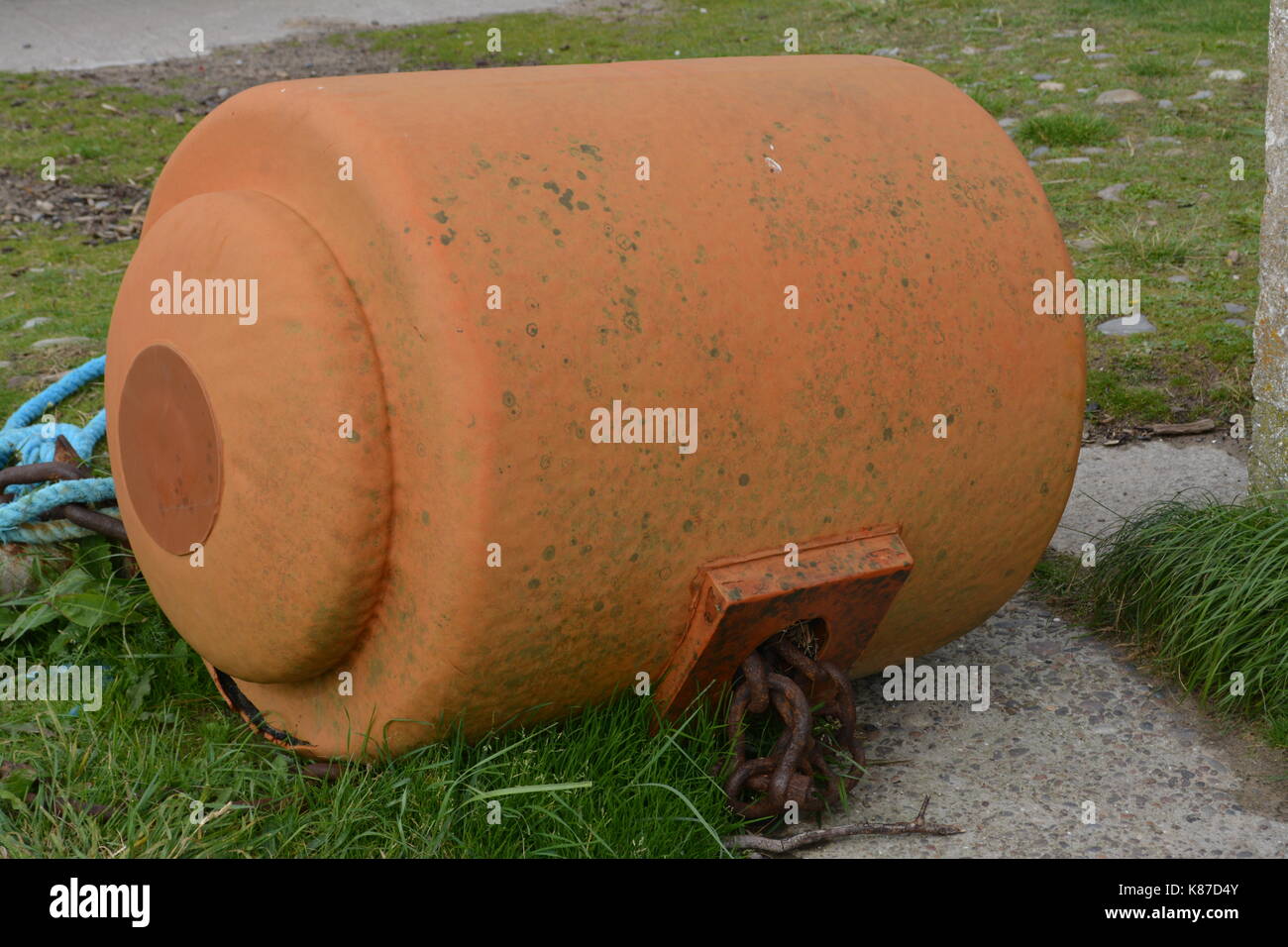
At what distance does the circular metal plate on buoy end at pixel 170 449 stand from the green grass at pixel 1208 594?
2126mm

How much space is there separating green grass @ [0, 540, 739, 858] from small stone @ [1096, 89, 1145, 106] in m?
5.93

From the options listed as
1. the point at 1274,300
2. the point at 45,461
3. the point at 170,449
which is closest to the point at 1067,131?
the point at 1274,300

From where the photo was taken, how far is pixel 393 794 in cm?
230

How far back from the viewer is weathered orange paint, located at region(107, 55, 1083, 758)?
204cm

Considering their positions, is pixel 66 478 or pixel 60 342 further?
pixel 60 342

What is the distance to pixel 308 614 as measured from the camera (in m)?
2.21

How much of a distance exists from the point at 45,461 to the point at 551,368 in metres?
1.80

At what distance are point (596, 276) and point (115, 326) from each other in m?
1.12

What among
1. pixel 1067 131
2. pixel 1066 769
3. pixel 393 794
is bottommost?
pixel 1066 769

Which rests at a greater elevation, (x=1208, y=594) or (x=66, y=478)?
(x=66, y=478)

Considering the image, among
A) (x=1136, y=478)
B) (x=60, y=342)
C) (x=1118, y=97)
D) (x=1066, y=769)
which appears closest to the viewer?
(x=1066, y=769)

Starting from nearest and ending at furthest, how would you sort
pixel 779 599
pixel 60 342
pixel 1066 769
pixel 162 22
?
pixel 779 599 → pixel 1066 769 → pixel 60 342 → pixel 162 22

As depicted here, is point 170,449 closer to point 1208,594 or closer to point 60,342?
point 1208,594

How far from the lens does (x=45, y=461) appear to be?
10.5ft
